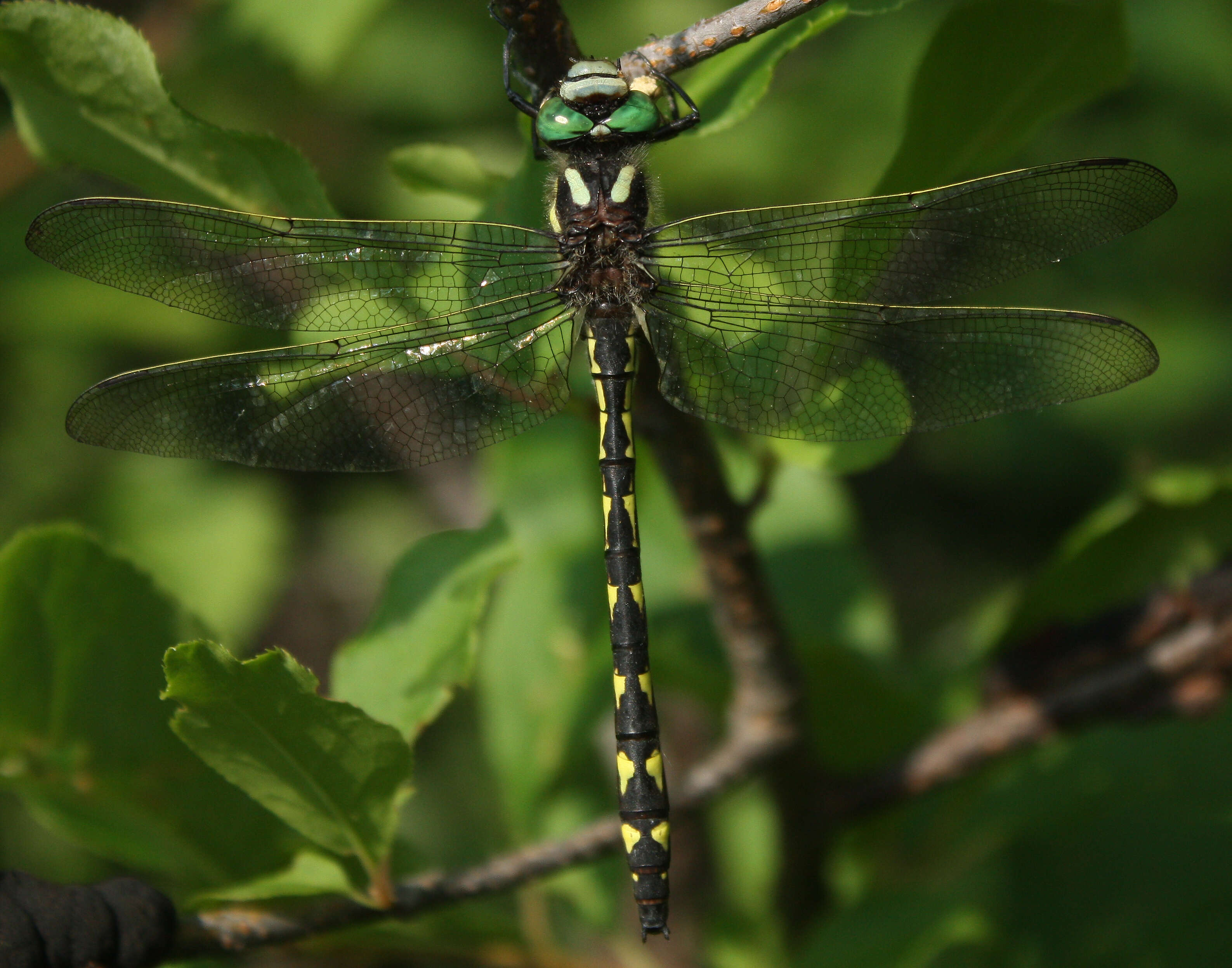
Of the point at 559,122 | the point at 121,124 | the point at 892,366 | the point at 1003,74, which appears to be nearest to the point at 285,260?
the point at 121,124

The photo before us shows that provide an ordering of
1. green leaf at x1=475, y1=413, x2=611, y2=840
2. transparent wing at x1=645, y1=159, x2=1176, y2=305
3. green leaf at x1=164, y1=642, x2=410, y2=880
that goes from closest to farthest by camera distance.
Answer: green leaf at x1=164, y1=642, x2=410, y2=880, transparent wing at x1=645, y1=159, x2=1176, y2=305, green leaf at x1=475, y1=413, x2=611, y2=840

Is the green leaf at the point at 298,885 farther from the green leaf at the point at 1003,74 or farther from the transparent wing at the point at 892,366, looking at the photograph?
the green leaf at the point at 1003,74

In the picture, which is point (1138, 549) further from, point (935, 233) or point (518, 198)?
point (518, 198)

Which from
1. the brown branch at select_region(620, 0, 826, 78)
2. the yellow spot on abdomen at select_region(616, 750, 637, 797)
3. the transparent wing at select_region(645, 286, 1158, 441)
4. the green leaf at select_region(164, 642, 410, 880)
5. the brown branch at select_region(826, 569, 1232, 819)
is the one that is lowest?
the green leaf at select_region(164, 642, 410, 880)

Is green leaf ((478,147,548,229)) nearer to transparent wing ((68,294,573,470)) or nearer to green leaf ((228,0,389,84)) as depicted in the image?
transparent wing ((68,294,573,470))

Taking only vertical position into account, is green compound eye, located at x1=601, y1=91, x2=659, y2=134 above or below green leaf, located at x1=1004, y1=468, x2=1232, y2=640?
above

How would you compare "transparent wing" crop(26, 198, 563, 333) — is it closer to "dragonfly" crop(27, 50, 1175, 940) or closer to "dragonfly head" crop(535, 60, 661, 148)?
"dragonfly" crop(27, 50, 1175, 940)

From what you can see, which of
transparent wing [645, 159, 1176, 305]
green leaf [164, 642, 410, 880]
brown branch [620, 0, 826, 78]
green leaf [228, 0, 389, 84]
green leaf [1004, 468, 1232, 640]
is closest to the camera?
green leaf [164, 642, 410, 880]

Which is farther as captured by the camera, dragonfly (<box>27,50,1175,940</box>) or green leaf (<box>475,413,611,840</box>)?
green leaf (<box>475,413,611,840</box>)

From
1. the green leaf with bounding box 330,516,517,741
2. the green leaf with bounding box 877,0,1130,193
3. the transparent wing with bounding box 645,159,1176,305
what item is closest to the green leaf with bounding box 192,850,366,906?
the green leaf with bounding box 330,516,517,741
